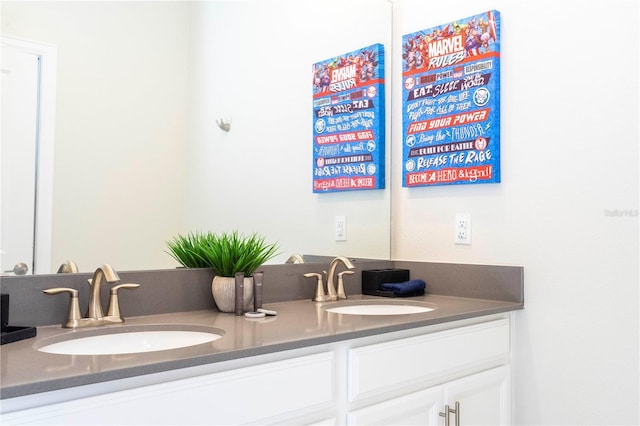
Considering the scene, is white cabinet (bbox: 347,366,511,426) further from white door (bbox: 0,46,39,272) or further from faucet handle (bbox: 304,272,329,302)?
white door (bbox: 0,46,39,272)

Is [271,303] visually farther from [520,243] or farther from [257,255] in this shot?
[520,243]

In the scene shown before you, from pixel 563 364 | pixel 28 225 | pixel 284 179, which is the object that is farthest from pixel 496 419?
pixel 28 225

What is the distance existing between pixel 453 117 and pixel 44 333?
59.3 inches

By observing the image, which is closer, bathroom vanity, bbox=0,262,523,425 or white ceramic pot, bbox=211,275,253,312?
bathroom vanity, bbox=0,262,523,425

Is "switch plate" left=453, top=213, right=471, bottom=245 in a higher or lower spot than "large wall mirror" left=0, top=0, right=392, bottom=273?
lower

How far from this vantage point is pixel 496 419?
6.23 feet

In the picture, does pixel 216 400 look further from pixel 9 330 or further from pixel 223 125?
pixel 223 125

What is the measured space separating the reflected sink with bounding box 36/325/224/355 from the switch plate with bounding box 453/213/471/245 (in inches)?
41.7

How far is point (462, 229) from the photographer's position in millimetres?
2135

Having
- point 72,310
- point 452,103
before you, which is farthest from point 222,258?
point 452,103

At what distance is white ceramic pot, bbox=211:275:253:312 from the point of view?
1688 mm

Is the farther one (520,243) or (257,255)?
(520,243)

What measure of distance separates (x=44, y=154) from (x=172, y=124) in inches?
14.0

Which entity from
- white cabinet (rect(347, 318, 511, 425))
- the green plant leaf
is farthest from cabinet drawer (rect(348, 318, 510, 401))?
the green plant leaf
